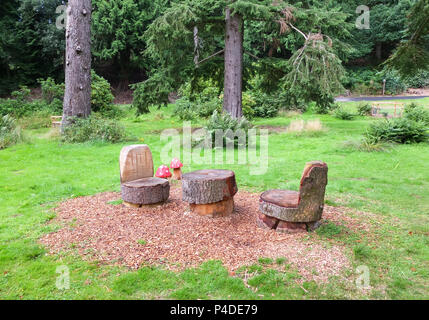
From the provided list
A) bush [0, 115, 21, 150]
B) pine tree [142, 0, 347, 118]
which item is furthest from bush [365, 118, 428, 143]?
bush [0, 115, 21, 150]

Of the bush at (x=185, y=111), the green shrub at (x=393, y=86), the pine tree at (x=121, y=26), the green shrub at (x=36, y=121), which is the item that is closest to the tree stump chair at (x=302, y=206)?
the bush at (x=185, y=111)

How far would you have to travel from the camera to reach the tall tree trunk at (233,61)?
11547 millimetres

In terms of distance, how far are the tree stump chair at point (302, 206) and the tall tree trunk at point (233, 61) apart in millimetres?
7911

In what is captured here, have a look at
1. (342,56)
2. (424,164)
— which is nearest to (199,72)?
(342,56)

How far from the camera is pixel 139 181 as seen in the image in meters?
4.93

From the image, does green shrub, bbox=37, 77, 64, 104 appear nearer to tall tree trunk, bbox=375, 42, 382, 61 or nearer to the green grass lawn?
the green grass lawn

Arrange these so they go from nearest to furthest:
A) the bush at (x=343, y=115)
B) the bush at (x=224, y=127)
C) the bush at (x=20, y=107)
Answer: the bush at (x=224, y=127)
the bush at (x=20, y=107)
the bush at (x=343, y=115)

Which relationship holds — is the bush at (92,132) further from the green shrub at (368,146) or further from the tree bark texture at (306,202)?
the tree bark texture at (306,202)

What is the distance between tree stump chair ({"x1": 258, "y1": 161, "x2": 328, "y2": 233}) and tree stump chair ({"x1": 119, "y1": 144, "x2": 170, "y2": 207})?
1441mm

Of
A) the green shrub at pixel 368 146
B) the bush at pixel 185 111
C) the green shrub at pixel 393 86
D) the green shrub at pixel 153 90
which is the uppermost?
the green shrub at pixel 393 86

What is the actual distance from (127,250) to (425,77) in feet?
120

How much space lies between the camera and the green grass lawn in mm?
2973

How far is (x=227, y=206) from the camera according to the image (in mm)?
4492
